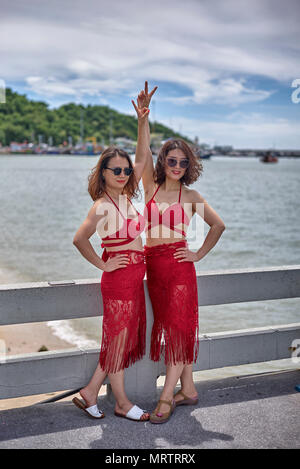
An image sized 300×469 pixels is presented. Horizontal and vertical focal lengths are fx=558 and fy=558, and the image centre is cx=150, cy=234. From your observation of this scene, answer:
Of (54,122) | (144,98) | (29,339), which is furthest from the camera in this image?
(54,122)

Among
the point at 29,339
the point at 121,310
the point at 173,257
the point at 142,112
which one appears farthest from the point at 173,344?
the point at 29,339

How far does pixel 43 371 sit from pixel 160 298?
934 millimetres

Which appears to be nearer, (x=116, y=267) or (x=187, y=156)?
(x=116, y=267)

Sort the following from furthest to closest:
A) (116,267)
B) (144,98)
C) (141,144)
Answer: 1. (144,98)
2. (141,144)
3. (116,267)

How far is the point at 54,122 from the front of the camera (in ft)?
435

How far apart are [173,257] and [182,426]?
1.12m

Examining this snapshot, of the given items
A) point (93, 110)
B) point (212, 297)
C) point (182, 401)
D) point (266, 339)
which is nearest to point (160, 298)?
point (212, 297)

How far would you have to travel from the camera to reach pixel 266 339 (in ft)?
14.6

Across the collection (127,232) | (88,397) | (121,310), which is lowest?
(88,397)

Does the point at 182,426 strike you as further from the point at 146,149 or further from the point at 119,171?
the point at 146,149

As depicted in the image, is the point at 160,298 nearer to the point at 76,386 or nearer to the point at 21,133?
the point at 76,386

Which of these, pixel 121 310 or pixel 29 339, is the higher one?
pixel 121 310
